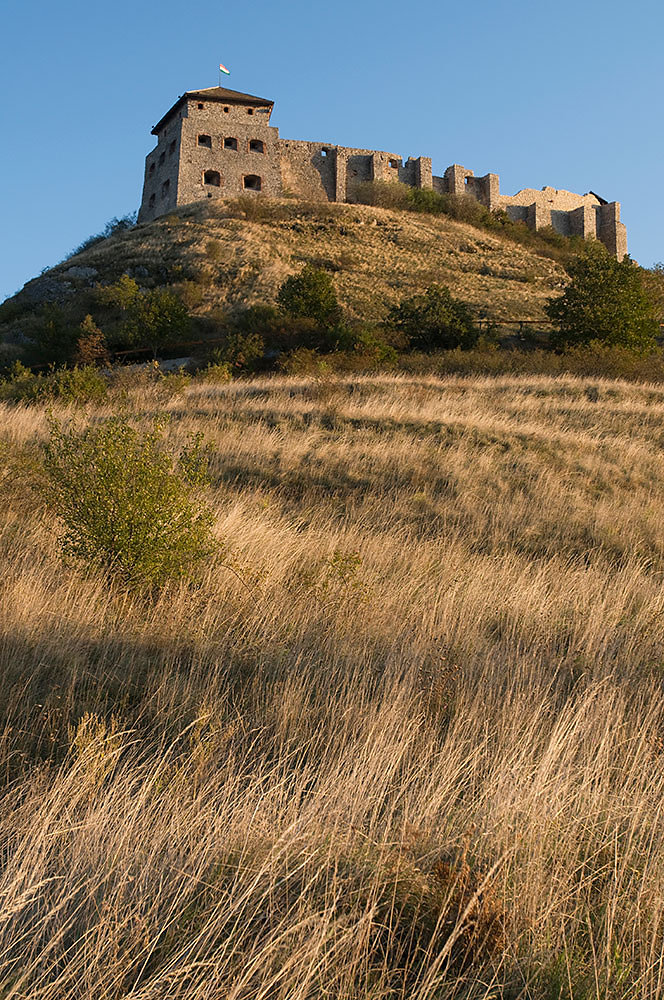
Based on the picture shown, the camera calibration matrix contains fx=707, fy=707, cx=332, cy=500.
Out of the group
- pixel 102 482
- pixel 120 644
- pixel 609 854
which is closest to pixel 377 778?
pixel 609 854

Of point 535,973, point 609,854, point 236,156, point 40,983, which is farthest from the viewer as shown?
point 236,156

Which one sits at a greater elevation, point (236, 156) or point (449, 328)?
point (236, 156)

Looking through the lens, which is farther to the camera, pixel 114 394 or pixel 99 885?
pixel 114 394

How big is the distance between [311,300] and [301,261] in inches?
481

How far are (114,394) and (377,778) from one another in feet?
43.0

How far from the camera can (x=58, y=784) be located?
2236 mm

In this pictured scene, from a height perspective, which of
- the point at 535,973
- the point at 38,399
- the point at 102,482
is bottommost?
the point at 535,973

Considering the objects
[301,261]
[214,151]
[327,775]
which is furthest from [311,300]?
[214,151]

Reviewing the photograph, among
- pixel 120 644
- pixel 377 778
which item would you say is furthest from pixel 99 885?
pixel 120 644

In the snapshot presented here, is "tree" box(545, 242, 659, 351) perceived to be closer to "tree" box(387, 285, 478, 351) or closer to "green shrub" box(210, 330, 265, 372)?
"tree" box(387, 285, 478, 351)

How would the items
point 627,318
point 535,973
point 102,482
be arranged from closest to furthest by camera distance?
point 535,973
point 102,482
point 627,318

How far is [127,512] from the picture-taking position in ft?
15.1

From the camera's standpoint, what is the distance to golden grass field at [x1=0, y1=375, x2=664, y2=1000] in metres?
1.68

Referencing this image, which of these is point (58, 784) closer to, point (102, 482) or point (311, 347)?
point (102, 482)
